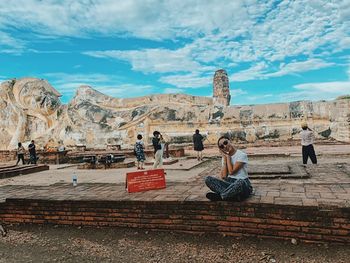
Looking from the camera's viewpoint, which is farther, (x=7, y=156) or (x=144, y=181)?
(x=7, y=156)

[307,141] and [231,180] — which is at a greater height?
[307,141]

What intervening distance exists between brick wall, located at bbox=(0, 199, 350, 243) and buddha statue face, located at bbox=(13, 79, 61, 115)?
2326cm

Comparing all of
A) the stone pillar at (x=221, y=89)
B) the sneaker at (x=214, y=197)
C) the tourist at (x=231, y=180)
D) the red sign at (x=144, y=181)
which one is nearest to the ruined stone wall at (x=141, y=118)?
the stone pillar at (x=221, y=89)

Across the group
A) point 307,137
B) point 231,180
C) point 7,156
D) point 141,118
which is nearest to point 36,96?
point 7,156

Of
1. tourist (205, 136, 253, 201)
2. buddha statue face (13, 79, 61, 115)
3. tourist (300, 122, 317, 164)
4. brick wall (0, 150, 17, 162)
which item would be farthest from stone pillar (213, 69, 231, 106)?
tourist (205, 136, 253, 201)

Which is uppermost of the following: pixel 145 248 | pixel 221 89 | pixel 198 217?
pixel 221 89

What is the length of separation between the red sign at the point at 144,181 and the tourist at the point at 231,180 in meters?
1.23

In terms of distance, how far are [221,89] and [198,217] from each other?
82.9ft

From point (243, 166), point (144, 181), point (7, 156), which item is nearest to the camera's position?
point (243, 166)

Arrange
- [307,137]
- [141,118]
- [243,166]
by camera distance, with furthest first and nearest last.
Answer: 1. [141,118]
2. [307,137]
3. [243,166]

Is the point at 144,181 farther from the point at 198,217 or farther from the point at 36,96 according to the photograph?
the point at 36,96

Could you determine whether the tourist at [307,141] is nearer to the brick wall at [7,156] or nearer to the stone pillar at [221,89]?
the brick wall at [7,156]

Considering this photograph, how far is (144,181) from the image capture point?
17.3 ft

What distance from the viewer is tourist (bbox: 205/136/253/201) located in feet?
13.2
